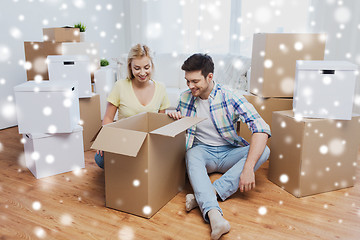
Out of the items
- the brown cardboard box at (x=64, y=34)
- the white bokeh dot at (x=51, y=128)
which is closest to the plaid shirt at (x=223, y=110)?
the white bokeh dot at (x=51, y=128)

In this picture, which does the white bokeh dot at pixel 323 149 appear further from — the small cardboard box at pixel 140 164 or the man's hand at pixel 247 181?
the small cardboard box at pixel 140 164

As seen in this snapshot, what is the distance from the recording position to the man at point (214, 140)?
1527 mm

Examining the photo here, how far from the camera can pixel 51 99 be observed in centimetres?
189

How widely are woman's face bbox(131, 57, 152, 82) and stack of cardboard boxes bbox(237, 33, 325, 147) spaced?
72 centimetres

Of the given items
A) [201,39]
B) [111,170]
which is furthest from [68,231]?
[201,39]

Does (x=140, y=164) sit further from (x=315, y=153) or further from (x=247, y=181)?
(x=315, y=153)

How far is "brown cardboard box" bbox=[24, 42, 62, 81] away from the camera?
2547mm

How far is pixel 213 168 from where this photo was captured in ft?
5.92

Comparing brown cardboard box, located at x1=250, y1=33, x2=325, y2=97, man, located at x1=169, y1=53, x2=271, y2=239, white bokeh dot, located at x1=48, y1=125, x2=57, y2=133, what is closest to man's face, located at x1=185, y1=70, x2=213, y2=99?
man, located at x1=169, y1=53, x2=271, y2=239

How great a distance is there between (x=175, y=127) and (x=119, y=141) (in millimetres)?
258

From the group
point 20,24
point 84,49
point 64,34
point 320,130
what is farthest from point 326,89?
point 20,24

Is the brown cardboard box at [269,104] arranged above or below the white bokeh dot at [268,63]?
below

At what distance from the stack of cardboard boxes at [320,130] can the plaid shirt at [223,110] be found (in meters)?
0.25

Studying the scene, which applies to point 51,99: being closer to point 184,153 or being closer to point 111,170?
point 111,170
